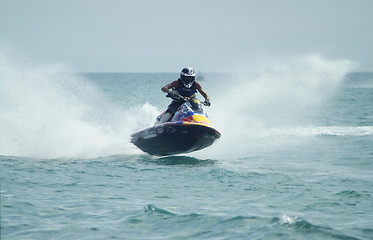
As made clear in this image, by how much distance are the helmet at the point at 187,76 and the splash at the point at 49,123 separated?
303cm

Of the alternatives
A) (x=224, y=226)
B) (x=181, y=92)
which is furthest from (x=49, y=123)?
(x=224, y=226)

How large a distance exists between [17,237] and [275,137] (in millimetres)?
13535

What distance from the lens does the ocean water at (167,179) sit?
7.36m

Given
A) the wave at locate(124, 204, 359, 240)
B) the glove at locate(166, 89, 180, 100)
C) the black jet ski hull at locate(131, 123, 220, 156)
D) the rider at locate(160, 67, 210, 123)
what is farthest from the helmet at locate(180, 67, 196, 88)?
the wave at locate(124, 204, 359, 240)

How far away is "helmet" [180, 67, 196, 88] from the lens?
42.7 feet

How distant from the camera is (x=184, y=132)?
1261 centimetres

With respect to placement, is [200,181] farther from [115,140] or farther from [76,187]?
[115,140]

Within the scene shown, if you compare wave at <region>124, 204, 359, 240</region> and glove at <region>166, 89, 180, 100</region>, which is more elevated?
glove at <region>166, 89, 180, 100</region>

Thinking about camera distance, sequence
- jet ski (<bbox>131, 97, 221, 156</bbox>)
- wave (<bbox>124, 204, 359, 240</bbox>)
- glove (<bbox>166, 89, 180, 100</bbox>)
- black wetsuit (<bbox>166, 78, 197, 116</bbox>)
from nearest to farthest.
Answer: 1. wave (<bbox>124, 204, 359, 240</bbox>)
2. jet ski (<bbox>131, 97, 221, 156</bbox>)
3. glove (<bbox>166, 89, 180, 100</bbox>)
4. black wetsuit (<bbox>166, 78, 197, 116</bbox>)

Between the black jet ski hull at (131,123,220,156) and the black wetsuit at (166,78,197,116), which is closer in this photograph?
the black jet ski hull at (131,123,220,156)

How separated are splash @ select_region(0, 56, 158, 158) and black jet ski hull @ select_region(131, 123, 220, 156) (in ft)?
5.11

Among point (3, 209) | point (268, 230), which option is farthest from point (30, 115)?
point (268, 230)

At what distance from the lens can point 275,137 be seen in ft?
62.5

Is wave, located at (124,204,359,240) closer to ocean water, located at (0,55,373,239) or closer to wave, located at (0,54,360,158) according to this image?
ocean water, located at (0,55,373,239)
